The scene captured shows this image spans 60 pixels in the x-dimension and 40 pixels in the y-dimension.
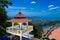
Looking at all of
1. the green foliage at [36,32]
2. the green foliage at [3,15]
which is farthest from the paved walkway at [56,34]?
the green foliage at [3,15]

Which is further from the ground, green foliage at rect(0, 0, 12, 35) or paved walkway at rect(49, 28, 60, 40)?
green foliage at rect(0, 0, 12, 35)

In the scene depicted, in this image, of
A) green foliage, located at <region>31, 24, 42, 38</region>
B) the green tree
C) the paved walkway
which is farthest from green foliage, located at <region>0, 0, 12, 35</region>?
the paved walkway

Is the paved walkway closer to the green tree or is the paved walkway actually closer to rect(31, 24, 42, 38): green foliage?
rect(31, 24, 42, 38): green foliage

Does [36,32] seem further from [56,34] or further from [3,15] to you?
[3,15]

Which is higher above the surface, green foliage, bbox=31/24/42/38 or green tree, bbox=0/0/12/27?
green tree, bbox=0/0/12/27

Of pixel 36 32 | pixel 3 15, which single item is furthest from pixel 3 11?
pixel 36 32

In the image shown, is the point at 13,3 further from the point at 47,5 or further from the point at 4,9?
the point at 47,5

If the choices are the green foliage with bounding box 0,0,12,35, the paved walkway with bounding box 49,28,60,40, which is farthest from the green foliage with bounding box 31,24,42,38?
the green foliage with bounding box 0,0,12,35

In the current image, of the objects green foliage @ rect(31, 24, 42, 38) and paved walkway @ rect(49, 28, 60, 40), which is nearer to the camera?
paved walkway @ rect(49, 28, 60, 40)

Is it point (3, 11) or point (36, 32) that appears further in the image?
point (36, 32)

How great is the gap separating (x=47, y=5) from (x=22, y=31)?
198 centimetres

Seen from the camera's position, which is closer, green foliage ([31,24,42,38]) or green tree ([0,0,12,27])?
green tree ([0,0,12,27])

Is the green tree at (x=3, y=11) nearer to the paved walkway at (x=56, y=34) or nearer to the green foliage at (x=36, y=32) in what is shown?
the green foliage at (x=36, y=32)

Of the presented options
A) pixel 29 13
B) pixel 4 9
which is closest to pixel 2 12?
pixel 4 9
